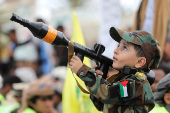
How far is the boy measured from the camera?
1521 mm

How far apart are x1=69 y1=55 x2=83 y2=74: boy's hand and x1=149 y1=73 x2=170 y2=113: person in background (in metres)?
1.05

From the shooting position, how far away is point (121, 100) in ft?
5.05

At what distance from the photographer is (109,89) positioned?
1.53 m

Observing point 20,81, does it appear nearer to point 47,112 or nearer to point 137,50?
point 47,112

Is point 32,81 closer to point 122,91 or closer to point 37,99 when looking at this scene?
point 37,99

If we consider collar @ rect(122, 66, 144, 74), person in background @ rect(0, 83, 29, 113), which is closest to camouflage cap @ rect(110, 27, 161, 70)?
collar @ rect(122, 66, 144, 74)

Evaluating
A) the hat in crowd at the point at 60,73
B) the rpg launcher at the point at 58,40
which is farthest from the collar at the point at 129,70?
the hat in crowd at the point at 60,73

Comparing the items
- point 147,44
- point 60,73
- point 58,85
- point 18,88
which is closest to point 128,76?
point 147,44

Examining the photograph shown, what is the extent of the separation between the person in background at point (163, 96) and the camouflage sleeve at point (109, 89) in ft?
2.72

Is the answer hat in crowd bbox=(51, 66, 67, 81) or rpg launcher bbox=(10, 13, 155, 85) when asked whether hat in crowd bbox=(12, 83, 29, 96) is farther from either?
rpg launcher bbox=(10, 13, 155, 85)

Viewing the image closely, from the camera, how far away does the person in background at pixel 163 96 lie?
2.21 metres

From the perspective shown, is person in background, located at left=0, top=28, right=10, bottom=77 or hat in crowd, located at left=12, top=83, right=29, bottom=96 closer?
hat in crowd, located at left=12, top=83, right=29, bottom=96

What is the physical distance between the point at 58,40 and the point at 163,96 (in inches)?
51.8

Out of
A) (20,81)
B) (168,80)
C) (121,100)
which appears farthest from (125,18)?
(121,100)
